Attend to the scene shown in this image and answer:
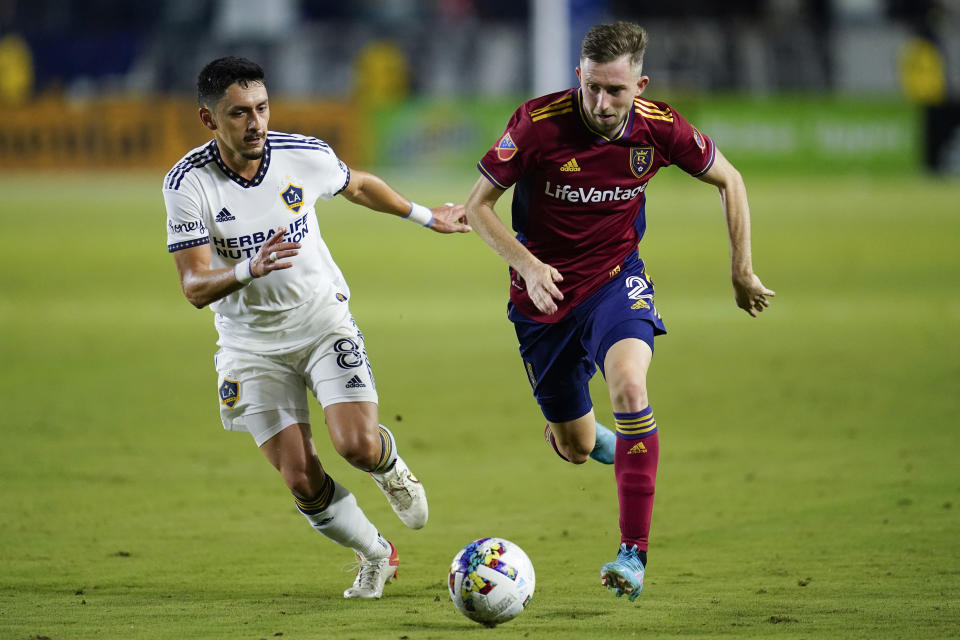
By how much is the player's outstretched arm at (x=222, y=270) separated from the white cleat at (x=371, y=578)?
1357 millimetres

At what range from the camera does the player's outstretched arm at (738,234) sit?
584 cm

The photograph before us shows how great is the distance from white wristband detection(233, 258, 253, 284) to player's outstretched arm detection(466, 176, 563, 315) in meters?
1.05

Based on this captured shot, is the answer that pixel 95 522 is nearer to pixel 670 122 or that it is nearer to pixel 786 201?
pixel 670 122

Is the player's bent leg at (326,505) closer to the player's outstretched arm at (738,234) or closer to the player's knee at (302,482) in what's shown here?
the player's knee at (302,482)

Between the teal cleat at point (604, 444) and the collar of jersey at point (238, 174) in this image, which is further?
the teal cleat at point (604, 444)

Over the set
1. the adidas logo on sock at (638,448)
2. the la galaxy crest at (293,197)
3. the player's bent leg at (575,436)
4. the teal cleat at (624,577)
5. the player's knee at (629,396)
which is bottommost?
the player's bent leg at (575,436)

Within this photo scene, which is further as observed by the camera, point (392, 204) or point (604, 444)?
point (604, 444)

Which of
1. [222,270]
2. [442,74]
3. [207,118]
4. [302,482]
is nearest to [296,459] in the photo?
[302,482]

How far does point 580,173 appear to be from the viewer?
5902 millimetres

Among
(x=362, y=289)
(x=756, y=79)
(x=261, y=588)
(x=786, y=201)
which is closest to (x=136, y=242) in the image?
(x=362, y=289)

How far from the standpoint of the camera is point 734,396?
420 inches

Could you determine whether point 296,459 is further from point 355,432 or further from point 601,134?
point 601,134

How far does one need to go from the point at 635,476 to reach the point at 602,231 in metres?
1.28

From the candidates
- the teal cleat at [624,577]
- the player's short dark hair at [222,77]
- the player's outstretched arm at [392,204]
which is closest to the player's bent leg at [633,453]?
the teal cleat at [624,577]
